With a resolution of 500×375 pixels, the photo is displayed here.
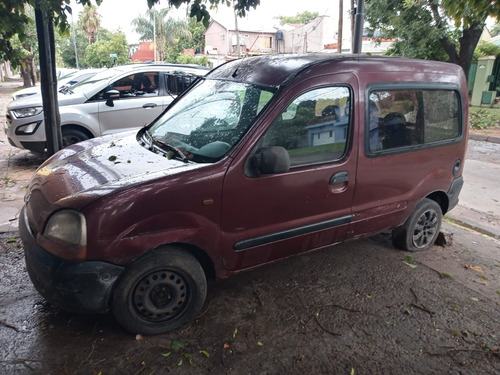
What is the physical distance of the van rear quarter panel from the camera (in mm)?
3396

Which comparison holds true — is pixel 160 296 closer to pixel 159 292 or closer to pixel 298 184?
pixel 159 292

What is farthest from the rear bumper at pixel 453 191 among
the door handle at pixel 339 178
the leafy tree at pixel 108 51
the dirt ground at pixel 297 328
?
the leafy tree at pixel 108 51

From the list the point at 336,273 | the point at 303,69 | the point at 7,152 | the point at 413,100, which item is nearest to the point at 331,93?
the point at 303,69

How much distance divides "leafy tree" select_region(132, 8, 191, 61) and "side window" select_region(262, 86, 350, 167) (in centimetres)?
4698

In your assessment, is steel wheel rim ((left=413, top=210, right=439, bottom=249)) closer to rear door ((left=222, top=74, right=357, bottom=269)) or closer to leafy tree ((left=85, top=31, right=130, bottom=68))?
rear door ((left=222, top=74, right=357, bottom=269))

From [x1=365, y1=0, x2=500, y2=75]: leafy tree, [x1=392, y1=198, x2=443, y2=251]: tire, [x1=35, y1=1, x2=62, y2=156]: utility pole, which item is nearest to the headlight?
[x1=35, y1=1, x2=62, y2=156]: utility pole

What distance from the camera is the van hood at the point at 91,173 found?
2.54m

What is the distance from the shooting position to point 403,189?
3.75 metres

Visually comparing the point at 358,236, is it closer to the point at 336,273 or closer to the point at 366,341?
the point at 336,273

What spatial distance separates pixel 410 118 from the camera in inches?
146

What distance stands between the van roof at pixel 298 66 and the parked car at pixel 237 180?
13mm

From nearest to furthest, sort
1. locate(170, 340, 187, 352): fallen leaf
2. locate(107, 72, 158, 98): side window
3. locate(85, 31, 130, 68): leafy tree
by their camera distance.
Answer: locate(170, 340, 187, 352): fallen leaf, locate(107, 72, 158, 98): side window, locate(85, 31, 130, 68): leafy tree

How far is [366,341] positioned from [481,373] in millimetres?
727

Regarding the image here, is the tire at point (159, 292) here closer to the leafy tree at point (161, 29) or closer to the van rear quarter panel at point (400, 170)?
A: the van rear quarter panel at point (400, 170)
